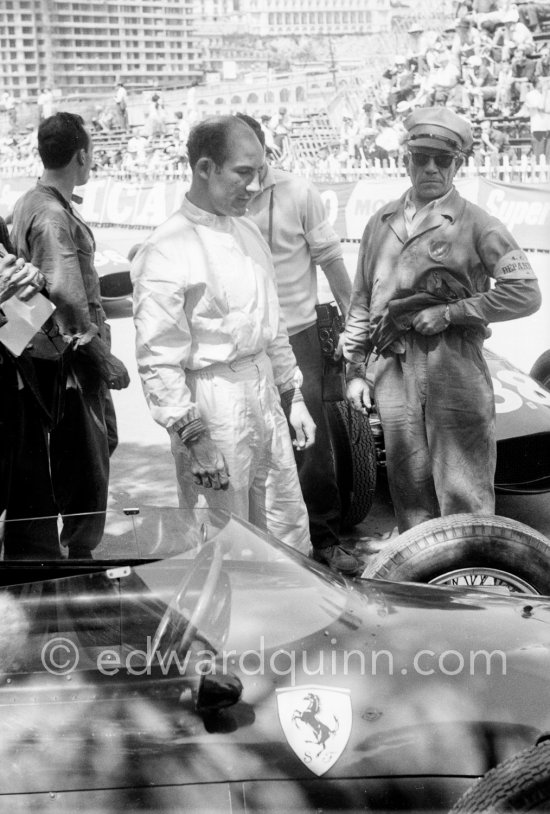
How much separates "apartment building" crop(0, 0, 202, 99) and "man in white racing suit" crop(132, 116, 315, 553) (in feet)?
88.6

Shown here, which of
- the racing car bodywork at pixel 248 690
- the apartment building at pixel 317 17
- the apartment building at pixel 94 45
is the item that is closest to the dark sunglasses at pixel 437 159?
the racing car bodywork at pixel 248 690

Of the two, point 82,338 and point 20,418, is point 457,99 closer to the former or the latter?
point 82,338

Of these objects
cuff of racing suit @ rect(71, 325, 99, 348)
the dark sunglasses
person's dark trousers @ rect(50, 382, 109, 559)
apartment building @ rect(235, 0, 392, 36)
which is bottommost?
person's dark trousers @ rect(50, 382, 109, 559)

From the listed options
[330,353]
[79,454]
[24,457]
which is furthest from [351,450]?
[24,457]

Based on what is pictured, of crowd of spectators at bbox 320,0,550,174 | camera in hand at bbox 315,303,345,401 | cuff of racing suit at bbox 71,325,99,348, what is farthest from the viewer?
crowd of spectators at bbox 320,0,550,174

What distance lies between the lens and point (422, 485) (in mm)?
4164

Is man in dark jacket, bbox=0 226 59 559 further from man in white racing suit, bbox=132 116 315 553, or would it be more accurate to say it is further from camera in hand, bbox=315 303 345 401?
camera in hand, bbox=315 303 345 401

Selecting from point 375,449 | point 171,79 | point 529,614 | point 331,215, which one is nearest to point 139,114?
point 171,79

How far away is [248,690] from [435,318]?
2.06 meters

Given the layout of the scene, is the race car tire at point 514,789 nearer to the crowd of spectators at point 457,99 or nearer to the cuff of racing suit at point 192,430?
the cuff of racing suit at point 192,430

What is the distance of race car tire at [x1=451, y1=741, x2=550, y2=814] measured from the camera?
2014mm

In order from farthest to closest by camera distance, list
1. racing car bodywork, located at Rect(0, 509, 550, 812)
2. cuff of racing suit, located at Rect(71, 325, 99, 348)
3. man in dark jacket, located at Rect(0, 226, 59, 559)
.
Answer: cuff of racing suit, located at Rect(71, 325, 99, 348) → man in dark jacket, located at Rect(0, 226, 59, 559) → racing car bodywork, located at Rect(0, 509, 550, 812)

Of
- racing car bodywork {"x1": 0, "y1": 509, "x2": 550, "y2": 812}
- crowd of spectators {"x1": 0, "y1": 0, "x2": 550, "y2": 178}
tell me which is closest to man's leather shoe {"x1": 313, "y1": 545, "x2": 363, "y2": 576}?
racing car bodywork {"x1": 0, "y1": 509, "x2": 550, "y2": 812}

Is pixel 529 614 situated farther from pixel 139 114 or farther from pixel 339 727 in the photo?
pixel 139 114
